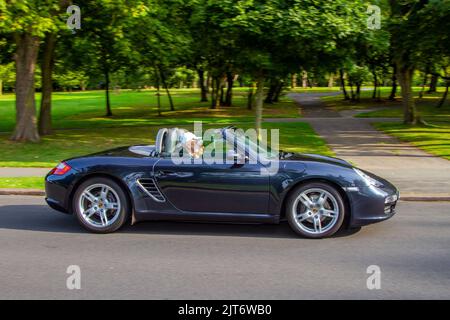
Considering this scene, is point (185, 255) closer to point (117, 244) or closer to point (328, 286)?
point (117, 244)

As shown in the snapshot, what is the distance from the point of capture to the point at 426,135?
63.7ft

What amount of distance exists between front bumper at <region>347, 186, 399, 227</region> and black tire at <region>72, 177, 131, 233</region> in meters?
2.70

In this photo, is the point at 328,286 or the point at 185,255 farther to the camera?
the point at 185,255

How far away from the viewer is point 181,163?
631cm

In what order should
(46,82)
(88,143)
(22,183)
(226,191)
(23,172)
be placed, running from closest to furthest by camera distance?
(226,191) → (22,183) → (23,172) → (88,143) → (46,82)

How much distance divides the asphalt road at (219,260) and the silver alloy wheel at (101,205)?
0.20 m

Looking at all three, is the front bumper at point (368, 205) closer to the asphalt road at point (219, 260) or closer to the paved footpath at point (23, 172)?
the asphalt road at point (219, 260)

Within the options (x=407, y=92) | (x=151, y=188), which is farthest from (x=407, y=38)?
(x=151, y=188)

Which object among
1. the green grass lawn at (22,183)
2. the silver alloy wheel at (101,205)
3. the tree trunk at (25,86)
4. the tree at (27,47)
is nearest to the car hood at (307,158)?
the silver alloy wheel at (101,205)

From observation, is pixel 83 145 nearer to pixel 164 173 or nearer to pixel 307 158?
pixel 164 173

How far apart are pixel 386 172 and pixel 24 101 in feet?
37.1

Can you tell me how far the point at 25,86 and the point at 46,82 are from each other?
3913 mm

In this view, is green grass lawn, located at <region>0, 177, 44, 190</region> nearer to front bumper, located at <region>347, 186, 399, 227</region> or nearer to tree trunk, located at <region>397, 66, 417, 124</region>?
front bumper, located at <region>347, 186, 399, 227</region>

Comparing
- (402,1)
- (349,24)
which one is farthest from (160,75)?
(349,24)
